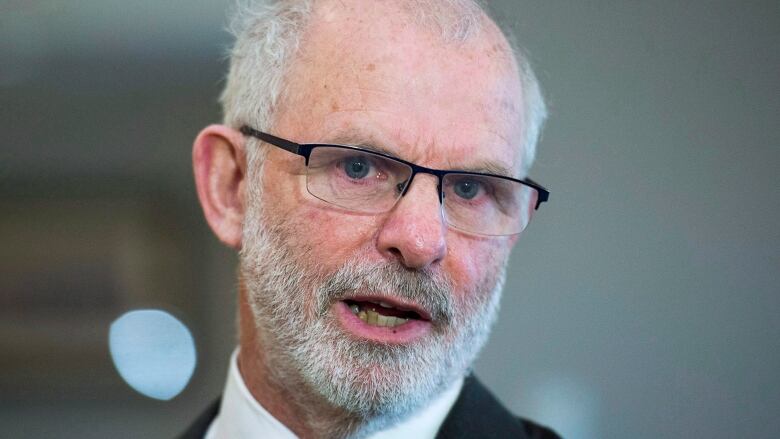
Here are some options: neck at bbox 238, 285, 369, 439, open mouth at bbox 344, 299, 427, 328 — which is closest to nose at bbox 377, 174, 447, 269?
open mouth at bbox 344, 299, 427, 328

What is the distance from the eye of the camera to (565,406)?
7.18 feet

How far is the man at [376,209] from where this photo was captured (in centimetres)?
126

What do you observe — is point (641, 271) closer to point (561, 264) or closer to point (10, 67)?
point (561, 264)

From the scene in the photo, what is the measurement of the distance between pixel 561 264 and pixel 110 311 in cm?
149

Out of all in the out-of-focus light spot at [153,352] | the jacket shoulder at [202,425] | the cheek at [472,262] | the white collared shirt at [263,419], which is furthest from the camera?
the out-of-focus light spot at [153,352]

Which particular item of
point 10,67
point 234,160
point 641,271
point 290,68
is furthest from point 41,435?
Result: point 641,271

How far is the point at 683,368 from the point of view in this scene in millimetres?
2031

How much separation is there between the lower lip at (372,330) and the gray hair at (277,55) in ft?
1.10

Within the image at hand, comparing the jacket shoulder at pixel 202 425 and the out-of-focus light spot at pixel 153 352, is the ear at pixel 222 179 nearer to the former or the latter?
the jacket shoulder at pixel 202 425

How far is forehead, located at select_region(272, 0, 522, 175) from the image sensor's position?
1.28 m

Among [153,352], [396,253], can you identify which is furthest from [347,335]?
[153,352]

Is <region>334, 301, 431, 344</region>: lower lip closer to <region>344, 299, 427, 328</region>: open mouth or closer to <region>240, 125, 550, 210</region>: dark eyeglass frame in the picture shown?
<region>344, 299, 427, 328</region>: open mouth

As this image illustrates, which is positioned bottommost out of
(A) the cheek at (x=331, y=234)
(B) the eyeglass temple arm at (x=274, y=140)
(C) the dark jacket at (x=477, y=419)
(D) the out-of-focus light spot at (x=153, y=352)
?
(D) the out-of-focus light spot at (x=153, y=352)

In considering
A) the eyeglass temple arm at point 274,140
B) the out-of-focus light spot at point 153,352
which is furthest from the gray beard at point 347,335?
the out-of-focus light spot at point 153,352
